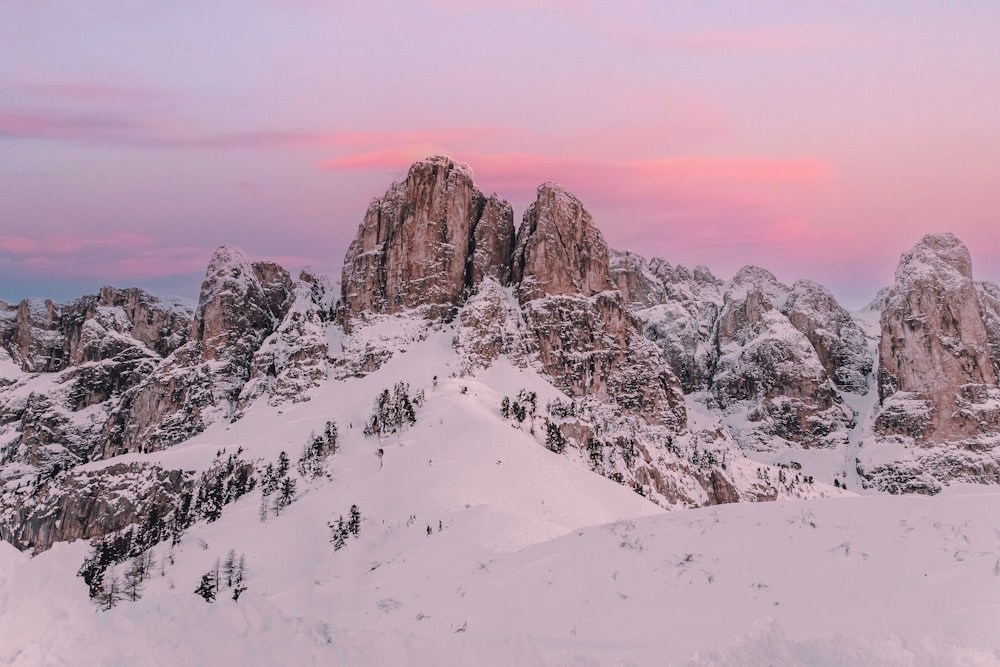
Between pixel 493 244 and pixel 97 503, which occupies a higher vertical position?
pixel 493 244

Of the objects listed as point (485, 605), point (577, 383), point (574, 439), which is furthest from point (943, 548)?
point (577, 383)

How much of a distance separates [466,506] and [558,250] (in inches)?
5403

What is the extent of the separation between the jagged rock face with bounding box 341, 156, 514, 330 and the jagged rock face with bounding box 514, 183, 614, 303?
26.3 feet

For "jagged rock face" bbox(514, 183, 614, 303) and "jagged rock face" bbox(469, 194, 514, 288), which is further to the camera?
"jagged rock face" bbox(469, 194, 514, 288)

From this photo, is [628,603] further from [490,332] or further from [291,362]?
[291,362]

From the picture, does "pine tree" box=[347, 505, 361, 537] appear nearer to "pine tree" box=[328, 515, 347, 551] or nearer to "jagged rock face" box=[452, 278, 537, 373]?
"pine tree" box=[328, 515, 347, 551]

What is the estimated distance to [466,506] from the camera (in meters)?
52.0

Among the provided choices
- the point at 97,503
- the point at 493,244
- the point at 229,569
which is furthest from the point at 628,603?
the point at 493,244

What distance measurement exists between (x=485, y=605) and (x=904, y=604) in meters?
9.60

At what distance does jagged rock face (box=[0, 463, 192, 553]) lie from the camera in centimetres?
10444

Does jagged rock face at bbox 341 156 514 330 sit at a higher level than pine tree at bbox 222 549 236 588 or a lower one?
higher

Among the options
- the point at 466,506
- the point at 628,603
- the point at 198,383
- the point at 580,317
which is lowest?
the point at 198,383

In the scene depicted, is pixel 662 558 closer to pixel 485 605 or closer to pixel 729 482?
pixel 485 605

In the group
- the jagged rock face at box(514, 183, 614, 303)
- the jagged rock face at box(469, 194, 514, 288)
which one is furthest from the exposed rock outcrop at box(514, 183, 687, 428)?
the jagged rock face at box(469, 194, 514, 288)
